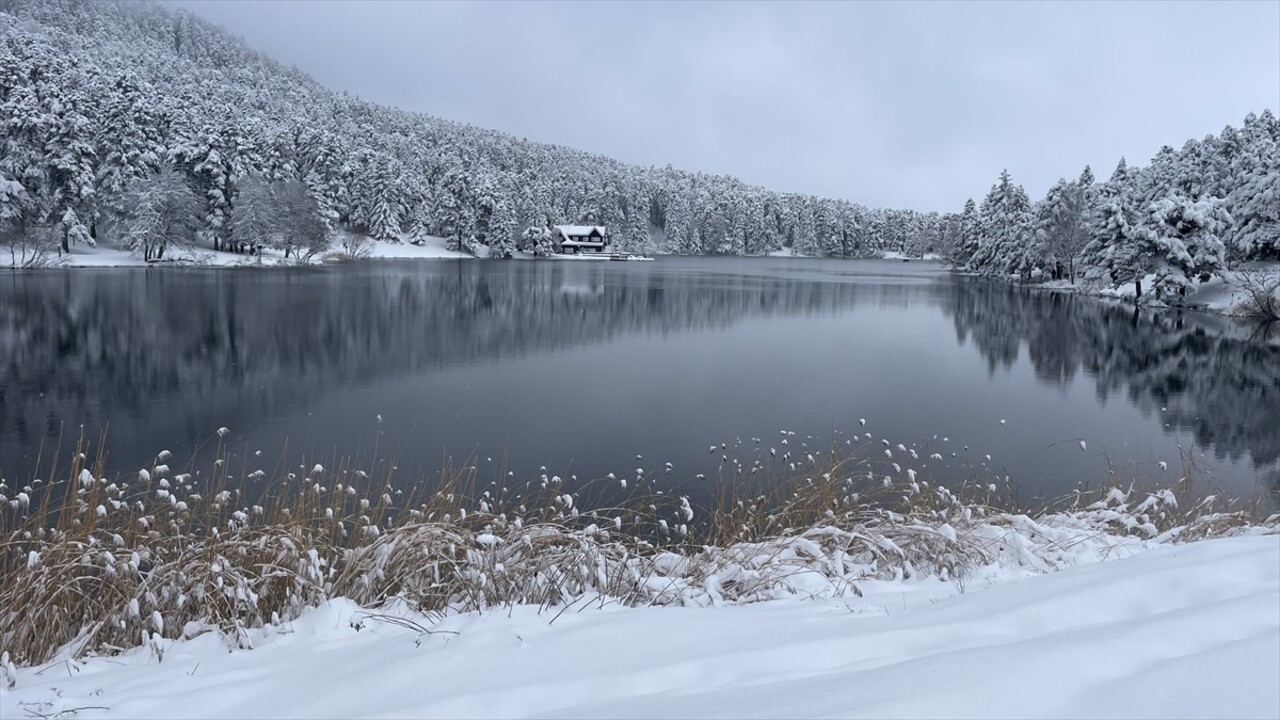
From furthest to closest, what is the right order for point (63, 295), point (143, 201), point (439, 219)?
point (439, 219), point (143, 201), point (63, 295)

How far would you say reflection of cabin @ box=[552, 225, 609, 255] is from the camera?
9456 centimetres

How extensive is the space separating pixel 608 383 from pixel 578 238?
268ft

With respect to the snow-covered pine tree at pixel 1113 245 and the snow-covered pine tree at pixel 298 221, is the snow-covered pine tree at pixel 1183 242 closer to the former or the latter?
the snow-covered pine tree at pixel 1113 245

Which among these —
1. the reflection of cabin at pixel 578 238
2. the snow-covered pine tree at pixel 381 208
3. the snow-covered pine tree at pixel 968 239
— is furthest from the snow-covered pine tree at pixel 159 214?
the snow-covered pine tree at pixel 968 239

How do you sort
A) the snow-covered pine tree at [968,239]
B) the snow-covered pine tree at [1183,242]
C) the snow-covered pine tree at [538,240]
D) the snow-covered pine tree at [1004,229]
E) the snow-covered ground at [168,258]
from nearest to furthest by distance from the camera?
the snow-covered pine tree at [1183,242] < the snow-covered ground at [168,258] < the snow-covered pine tree at [1004,229] < the snow-covered pine tree at [968,239] < the snow-covered pine tree at [538,240]

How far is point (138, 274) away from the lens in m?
39.8

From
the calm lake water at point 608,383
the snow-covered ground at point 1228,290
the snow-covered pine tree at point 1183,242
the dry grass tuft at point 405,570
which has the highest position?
the snow-covered pine tree at point 1183,242

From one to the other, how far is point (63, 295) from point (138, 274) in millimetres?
12563

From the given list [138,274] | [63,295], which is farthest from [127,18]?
[63,295]

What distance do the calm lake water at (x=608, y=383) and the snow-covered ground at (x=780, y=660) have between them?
204 inches

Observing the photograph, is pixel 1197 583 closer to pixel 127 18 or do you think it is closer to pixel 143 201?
pixel 143 201

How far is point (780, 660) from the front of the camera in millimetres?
2703

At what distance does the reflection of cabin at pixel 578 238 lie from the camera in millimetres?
94562

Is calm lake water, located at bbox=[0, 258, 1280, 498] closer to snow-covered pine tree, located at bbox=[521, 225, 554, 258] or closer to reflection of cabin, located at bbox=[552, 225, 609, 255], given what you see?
snow-covered pine tree, located at bbox=[521, 225, 554, 258]
